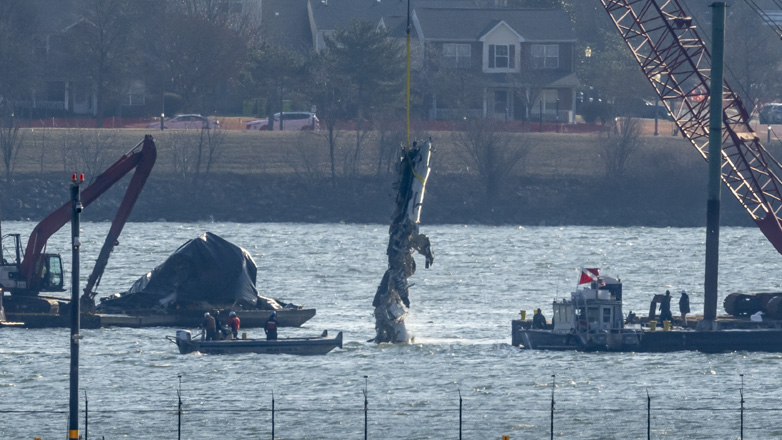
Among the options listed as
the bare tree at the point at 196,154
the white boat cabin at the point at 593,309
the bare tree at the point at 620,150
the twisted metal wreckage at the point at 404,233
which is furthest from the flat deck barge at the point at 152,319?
the bare tree at the point at 620,150

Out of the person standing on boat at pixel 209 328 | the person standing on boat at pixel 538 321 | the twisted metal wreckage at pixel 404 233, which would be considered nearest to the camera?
the twisted metal wreckage at pixel 404 233

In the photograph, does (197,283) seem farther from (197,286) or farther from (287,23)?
(287,23)

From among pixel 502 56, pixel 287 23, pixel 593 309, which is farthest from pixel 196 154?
pixel 593 309

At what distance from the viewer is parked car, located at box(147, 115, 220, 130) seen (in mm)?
155025

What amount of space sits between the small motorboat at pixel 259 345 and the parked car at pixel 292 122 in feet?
304

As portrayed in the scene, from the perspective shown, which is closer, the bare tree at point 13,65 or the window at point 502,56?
the bare tree at point 13,65

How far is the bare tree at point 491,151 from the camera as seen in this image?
14925cm

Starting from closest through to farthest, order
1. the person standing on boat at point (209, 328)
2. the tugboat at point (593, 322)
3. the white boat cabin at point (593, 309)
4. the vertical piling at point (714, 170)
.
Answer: the person standing on boat at point (209, 328) < the white boat cabin at point (593, 309) < the tugboat at point (593, 322) < the vertical piling at point (714, 170)

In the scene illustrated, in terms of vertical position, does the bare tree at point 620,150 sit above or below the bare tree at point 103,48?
below

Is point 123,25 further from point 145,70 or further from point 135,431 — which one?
point 135,431

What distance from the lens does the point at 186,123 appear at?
512 feet

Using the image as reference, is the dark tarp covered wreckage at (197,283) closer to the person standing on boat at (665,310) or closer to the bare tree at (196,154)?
the person standing on boat at (665,310)

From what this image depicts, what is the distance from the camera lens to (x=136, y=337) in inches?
2805

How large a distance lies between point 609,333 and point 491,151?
273 feet
